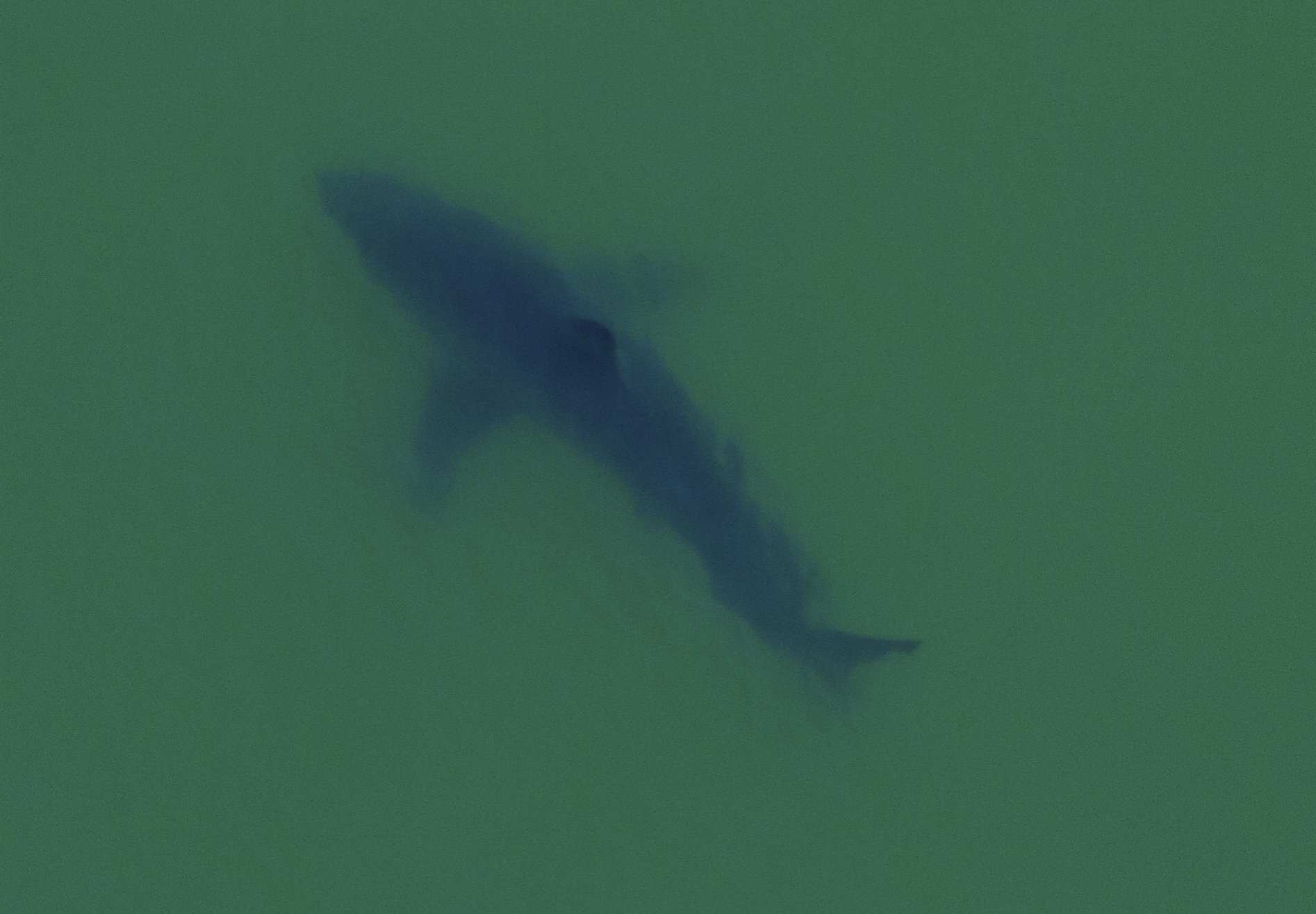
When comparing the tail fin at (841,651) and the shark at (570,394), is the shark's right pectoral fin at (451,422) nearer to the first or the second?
the shark at (570,394)

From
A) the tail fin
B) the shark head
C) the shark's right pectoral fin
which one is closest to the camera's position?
the tail fin

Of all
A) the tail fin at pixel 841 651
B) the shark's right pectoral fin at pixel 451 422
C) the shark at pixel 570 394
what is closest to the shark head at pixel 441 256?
the shark at pixel 570 394

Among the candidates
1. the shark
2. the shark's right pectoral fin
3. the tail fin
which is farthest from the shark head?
the tail fin

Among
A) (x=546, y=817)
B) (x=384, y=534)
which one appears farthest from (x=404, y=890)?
(x=384, y=534)

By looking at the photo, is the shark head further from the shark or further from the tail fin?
the tail fin

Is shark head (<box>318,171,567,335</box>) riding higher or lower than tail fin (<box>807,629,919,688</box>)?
higher

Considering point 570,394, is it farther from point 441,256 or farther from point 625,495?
point 441,256

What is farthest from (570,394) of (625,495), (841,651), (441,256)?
(841,651)
